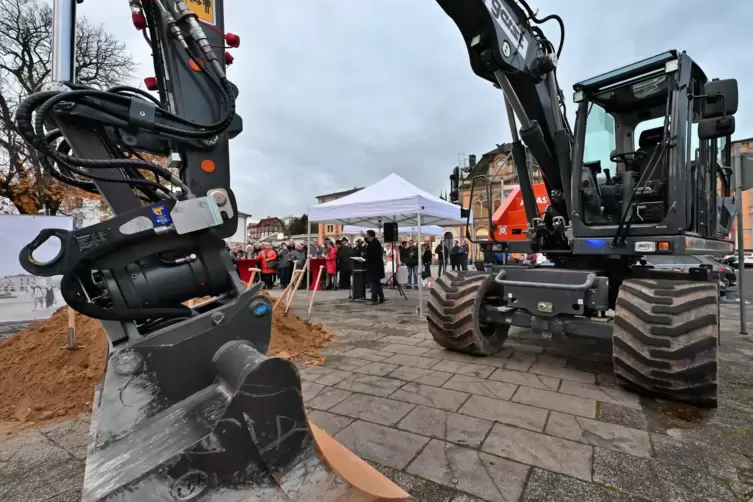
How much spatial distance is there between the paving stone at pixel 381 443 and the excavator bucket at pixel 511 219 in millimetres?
3660

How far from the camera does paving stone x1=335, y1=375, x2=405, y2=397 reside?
3.53 meters

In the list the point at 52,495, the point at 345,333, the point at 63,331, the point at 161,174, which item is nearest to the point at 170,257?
the point at 161,174

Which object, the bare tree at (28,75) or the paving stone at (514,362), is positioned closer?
the paving stone at (514,362)

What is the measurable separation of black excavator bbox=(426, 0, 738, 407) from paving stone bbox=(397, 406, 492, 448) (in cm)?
141

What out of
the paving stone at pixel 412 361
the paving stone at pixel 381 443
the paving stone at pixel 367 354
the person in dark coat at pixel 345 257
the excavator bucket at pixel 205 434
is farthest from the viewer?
the person in dark coat at pixel 345 257

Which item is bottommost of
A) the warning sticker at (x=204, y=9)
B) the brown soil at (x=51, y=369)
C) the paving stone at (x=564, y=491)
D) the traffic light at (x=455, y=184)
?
the paving stone at (x=564, y=491)

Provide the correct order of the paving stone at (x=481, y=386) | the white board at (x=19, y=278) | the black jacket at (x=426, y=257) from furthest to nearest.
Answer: the black jacket at (x=426, y=257) < the white board at (x=19, y=278) < the paving stone at (x=481, y=386)

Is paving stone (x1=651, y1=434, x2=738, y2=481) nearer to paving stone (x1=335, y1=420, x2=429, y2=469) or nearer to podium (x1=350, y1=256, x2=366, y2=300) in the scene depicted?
paving stone (x1=335, y1=420, x2=429, y2=469)

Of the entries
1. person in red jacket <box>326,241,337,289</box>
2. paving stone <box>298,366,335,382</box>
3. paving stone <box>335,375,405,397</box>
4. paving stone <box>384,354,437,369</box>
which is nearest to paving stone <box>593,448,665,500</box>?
paving stone <box>335,375,405,397</box>

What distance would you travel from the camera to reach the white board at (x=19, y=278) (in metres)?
6.24

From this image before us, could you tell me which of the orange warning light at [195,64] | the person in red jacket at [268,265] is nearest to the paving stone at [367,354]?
the orange warning light at [195,64]

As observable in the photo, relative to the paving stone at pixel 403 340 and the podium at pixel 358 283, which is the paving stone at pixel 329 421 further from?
the podium at pixel 358 283

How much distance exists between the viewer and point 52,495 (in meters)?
2.09

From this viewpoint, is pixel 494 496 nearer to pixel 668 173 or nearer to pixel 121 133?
pixel 121 133
